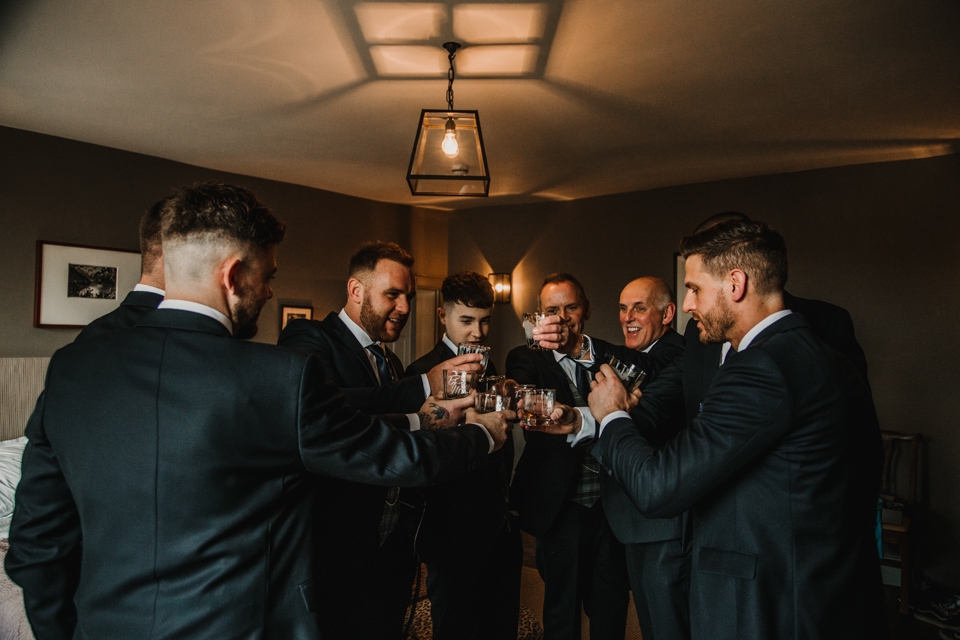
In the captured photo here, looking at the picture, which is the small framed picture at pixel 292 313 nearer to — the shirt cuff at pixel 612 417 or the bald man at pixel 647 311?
the bald man at pixel 647 311

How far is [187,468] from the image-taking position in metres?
1.21

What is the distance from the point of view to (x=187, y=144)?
479cm

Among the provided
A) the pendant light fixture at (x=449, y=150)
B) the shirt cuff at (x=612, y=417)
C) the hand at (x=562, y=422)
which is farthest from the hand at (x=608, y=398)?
the pendant light fixture at (x=449, y=150)

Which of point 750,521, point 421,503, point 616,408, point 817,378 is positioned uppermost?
point 817,378

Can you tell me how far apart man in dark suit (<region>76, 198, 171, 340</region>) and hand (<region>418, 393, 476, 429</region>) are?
88 cm

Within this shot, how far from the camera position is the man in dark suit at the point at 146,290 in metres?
1.84

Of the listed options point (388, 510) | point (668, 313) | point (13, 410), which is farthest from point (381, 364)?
point (13, 410)

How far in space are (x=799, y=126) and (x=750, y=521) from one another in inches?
141

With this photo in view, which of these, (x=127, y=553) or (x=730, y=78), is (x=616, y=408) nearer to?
(x=127, y=553)

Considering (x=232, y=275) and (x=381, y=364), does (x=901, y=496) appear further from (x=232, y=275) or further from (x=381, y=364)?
(x=232, y=275)

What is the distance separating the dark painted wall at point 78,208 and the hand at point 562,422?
402 centimetres

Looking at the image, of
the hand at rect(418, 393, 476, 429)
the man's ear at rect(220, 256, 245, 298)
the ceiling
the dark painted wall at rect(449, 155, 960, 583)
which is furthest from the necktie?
the dark painted wall at rect(449, 155, 960, 583)

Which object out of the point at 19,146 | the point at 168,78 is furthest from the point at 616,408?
the point at 19,146

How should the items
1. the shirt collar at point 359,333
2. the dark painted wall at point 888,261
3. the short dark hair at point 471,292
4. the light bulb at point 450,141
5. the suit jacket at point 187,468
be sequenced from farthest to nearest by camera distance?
1. the dark painted wall at point 888,261
2. the light bulb at point 450,141
3. the short dark hair at point 471,292
4. the shirt collar at point 359,333
5. the suit jacket at point 187,468
